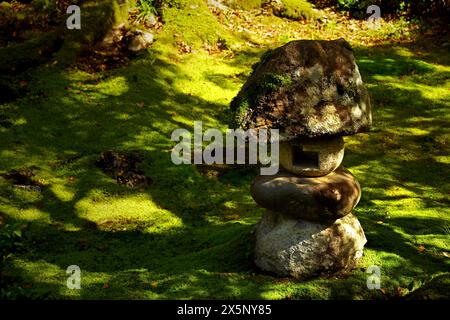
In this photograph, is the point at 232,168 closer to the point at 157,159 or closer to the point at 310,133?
the point at 157,159

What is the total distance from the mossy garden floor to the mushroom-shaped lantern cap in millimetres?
2151

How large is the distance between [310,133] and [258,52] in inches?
398

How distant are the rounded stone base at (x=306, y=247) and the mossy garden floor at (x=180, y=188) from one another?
0.64 ft

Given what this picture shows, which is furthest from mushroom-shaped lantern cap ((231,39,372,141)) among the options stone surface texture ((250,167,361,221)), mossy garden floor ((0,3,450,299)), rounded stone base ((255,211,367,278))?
mossy garden floor ((0,3,450,299))

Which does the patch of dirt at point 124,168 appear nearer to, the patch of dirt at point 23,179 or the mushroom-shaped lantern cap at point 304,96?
the patch of dirt at point 23,179

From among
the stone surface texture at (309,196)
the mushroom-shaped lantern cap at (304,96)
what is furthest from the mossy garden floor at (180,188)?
the mushroom-shaped lantern cap at (304,96)

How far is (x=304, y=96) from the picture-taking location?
6301mm

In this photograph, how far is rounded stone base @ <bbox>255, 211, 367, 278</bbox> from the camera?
689cm

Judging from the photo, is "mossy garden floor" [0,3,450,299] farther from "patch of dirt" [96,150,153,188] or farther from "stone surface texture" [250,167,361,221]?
"stone surface texture" [250,167,361,221]

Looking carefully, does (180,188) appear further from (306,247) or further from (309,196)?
(309,196)

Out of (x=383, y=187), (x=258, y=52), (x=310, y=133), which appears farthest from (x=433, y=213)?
(x=258, y=52)

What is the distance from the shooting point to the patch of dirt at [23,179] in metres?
9.77

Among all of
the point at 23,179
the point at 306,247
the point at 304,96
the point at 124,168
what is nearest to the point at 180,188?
the point at 124,168

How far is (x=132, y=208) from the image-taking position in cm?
965
